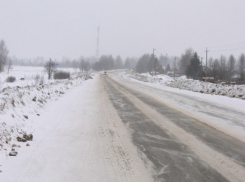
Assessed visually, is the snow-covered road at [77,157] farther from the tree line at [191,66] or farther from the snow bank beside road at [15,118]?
the tree line at [191,66]

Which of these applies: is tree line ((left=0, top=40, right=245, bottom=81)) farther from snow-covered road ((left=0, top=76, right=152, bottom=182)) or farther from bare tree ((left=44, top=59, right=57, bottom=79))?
snow-covered road ((left=0, top=76, right=152, bottom=182))

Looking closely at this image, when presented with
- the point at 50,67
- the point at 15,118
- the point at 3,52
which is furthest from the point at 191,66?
the point at 3,52

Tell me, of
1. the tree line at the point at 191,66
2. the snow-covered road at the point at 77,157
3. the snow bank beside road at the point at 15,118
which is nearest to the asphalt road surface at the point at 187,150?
the snow-covered road at the point at 77,157

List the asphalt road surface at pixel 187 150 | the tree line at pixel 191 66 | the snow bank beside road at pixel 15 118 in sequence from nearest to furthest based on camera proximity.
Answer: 1. the asphalt road surface at pixel 187 150
2. the snow bank beside road at pixel 15 118
3. the tree line at pixel 191 66

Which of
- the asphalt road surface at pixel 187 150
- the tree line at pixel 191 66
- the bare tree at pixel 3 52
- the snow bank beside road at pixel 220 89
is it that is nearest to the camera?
the asphalt road surface at pixel 187 150

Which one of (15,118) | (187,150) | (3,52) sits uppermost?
→ (3,52)

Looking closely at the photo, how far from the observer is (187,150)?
4926 mm

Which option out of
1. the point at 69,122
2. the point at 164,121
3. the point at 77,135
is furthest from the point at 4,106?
the point at 164,121

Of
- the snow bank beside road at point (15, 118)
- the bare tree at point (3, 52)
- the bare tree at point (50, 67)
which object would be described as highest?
the bare tree at point (3, 52)

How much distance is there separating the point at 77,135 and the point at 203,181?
12.2ft

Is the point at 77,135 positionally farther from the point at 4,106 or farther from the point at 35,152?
the point at 4,106

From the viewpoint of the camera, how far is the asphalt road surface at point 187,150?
3.83m

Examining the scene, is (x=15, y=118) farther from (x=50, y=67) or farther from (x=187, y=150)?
(x=50, y=67)

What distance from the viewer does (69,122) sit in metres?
7.63
